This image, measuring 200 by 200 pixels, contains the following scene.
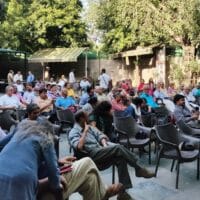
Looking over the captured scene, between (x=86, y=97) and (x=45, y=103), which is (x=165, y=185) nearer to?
(x=45, y=103)

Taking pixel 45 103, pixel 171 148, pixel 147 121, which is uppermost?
pixel 45 103

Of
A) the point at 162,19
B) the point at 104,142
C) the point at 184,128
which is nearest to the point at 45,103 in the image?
the point at 184,128

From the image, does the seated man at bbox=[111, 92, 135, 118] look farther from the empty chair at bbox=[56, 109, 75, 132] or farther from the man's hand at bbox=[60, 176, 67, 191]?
the man's hand at bbox=[60, 176, 67, 191]

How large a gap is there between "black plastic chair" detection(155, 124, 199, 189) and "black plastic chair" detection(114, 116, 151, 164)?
0.72 m

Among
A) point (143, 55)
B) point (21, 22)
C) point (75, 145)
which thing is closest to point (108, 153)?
point (75, 145)

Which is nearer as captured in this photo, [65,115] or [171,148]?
[171,148]

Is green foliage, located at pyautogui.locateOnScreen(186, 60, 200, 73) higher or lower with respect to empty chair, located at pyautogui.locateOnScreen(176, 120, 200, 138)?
higher

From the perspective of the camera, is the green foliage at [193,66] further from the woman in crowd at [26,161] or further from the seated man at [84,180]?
the woman in crowd at [26,161]

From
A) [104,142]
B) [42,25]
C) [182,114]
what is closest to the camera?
[104,142]

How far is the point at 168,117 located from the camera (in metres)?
10.0

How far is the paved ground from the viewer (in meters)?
5.84

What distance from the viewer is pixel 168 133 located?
6.86m

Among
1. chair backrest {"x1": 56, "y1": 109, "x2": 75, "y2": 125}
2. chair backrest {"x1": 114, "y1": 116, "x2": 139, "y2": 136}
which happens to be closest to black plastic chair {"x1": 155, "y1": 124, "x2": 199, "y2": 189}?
chair backrest {"x1": 114, "y1": 116, "x2": 139, "y2": 136}

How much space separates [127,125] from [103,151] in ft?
7.53
